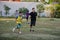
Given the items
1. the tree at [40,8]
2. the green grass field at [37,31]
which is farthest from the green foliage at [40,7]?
the green grass field at [37,31]

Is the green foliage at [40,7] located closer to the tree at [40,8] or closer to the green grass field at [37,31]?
the tree at [40,8]

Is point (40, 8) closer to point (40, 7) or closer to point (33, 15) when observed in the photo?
point (40, 7)

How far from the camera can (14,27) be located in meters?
5.72

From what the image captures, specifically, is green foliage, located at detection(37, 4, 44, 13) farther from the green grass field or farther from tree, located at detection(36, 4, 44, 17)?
the green grass field

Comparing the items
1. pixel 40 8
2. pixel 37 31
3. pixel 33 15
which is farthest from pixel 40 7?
pixel 37 31

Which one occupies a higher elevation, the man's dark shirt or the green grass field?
the man's dark shirt

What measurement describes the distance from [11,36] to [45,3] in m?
0.55

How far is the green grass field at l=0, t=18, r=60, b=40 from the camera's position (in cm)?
566

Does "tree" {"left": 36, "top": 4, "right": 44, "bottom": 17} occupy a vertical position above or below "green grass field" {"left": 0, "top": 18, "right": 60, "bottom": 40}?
above

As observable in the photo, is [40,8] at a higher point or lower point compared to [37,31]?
higher

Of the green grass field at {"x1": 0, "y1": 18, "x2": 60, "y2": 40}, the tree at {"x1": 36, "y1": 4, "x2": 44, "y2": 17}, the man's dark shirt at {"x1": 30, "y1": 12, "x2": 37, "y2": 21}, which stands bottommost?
the green grass field at {"x1": 0, "y1": 18, "x2": 60, "y2": 40}

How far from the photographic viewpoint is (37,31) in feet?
18.7

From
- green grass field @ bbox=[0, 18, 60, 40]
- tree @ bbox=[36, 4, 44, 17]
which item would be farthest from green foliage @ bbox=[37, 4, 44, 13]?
green grass field @ bbox=[0, 18, 60, 40]

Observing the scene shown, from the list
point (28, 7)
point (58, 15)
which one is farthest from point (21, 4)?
point (58, 15)
